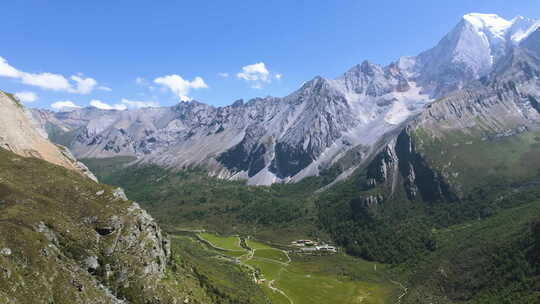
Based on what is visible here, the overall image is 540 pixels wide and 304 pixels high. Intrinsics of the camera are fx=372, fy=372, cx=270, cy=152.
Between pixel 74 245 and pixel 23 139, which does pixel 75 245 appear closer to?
pixel 74 245

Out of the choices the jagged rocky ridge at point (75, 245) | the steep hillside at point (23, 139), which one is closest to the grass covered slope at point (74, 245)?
the jagged rocky ridge at point (75, 245)

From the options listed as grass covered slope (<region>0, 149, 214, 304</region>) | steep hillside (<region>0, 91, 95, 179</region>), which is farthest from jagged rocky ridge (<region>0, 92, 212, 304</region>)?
steep hillside (<region>0, 91, 95, 179</region>)

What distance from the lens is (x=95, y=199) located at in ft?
416

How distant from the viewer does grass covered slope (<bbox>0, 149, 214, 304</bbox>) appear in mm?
87625

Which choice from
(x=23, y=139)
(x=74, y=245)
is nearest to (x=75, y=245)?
(x=74, y=245)

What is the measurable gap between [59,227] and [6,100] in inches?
5233

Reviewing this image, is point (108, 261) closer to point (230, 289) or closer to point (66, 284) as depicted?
point (66, 284)

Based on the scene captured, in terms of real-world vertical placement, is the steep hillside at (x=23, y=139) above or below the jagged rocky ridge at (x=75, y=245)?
above

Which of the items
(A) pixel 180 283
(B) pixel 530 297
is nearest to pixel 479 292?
(B) pixel 530 297

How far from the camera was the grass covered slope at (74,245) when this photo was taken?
3450 inches

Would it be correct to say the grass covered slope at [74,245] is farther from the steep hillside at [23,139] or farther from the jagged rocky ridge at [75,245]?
the steep hillside at [23,139]

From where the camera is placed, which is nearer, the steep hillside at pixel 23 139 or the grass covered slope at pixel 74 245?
the grass covered slope at pixel 74 245

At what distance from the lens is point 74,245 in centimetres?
10456

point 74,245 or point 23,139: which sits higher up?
point 23,139
